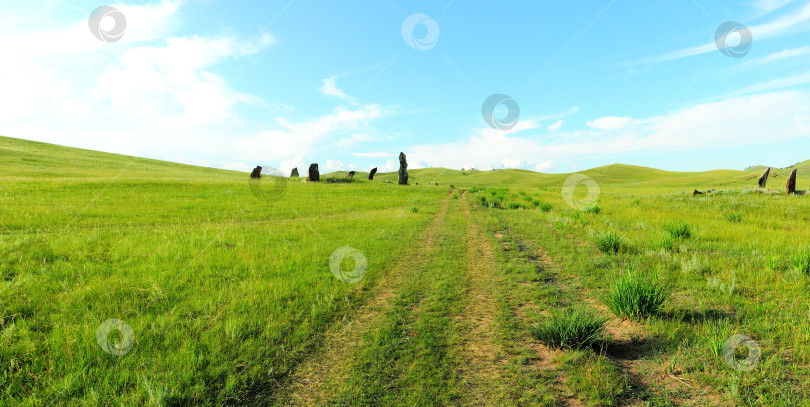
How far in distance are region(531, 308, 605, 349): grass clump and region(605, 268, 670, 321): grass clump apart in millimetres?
1026

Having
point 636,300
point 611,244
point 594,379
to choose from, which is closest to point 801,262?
point 611,244

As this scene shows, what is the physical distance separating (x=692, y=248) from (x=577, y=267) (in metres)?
3.77

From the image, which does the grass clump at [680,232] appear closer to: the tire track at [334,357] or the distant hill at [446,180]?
the tire track at [334,357]

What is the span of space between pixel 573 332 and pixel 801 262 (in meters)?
6.29

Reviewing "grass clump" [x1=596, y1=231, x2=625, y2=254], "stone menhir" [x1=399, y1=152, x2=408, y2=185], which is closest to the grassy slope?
"grass clump" [x1=596, y1=231, x2=625, y2=254]

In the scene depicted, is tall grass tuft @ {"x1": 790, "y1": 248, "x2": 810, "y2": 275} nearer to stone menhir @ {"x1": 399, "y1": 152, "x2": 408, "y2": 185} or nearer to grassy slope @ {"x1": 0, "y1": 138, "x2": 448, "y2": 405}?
grassy slope @ {"x1": 0, "y1": 138, "x2": 448, "y2": 405}

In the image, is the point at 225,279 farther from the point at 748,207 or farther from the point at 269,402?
the point at 748,207

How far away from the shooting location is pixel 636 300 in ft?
17.2

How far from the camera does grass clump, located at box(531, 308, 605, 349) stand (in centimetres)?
446

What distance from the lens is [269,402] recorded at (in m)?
3.58

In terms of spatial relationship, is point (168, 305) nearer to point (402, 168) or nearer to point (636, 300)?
point (636, 300)

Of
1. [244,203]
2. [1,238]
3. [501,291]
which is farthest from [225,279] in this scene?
[244,203]

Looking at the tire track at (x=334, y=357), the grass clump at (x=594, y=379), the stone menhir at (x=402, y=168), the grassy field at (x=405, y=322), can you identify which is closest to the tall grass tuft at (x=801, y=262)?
the grassy field at (x=405, y=322)

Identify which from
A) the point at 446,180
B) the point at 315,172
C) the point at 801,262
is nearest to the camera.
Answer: the point at 801,262
